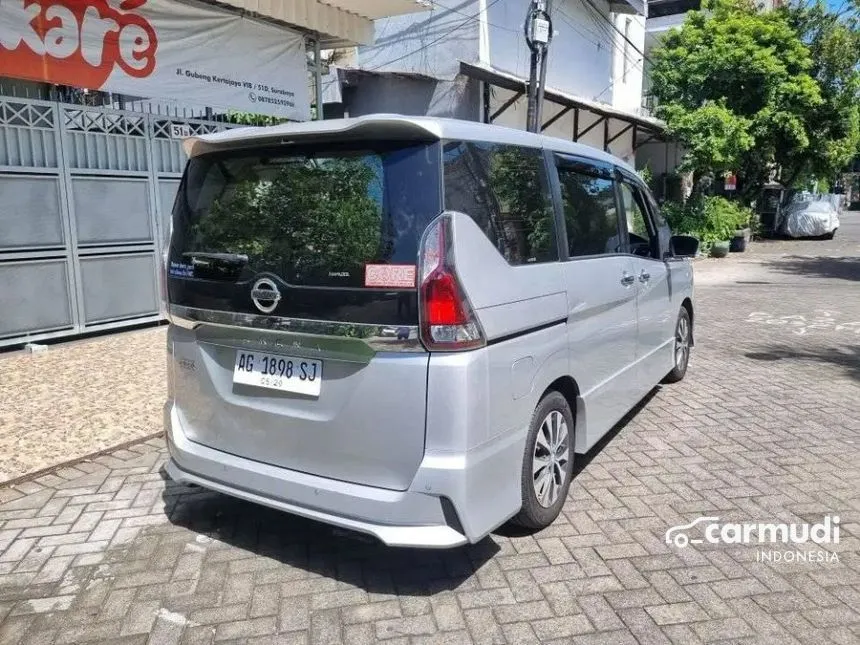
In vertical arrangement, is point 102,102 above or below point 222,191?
above

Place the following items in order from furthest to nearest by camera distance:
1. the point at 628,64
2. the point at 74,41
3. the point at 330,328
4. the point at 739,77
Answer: the point at 628,64
the point at 739,77
the point at 74,41
the point at 330,328

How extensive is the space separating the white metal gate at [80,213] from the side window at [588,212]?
5579mm

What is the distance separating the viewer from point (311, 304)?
2826 mm

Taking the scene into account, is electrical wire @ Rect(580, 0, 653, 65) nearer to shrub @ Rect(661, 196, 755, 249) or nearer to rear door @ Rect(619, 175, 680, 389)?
shrub @ Rect(661, 196, 755, 249)

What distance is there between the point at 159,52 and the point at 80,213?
2.00 meters

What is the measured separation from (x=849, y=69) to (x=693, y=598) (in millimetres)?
23365

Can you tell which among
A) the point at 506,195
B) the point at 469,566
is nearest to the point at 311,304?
the point at 506,195

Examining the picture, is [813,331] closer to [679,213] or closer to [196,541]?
[196,541]

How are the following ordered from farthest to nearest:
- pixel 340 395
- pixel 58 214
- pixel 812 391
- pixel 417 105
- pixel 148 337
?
1. pixel 417 105
2. pixel 148 337
3. pixel 58 214
4. pixel 812 391
5. pixel 340 395

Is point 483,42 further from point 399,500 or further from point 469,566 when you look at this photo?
point 399,500

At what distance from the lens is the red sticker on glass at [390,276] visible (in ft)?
8.79

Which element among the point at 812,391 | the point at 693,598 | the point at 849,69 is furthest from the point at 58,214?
the point at 849,69

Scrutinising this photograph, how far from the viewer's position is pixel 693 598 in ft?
9.68

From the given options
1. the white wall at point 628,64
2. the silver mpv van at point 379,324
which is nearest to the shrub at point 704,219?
the white wall at point 628,64
